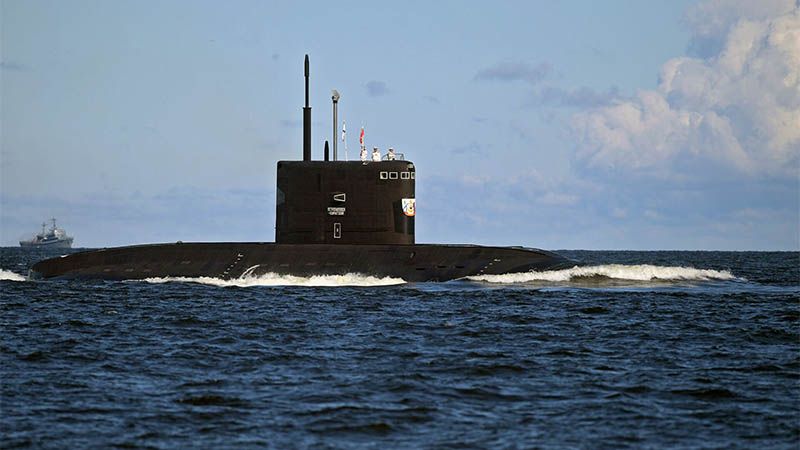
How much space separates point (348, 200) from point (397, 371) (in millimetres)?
19903

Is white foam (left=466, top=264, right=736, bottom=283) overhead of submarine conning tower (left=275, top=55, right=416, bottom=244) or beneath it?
beneath

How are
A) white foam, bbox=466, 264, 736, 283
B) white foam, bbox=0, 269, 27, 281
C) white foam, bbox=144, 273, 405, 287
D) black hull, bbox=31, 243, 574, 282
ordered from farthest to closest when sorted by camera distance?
white foam, bbox=0, 269, 27, 281 → white foam, bbox=466, 264, 736, 283 → black hull, bbox=31, 243, 574, 282 → white foam, bbox=144, 273, 405, 287

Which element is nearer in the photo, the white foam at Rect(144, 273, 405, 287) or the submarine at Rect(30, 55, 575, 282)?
the white foam at Rect(144, 273, 405, 287)

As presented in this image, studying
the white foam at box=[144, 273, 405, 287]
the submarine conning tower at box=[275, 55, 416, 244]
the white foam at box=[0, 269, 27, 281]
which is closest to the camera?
the white foam at box=[144, 273, 405, 287]

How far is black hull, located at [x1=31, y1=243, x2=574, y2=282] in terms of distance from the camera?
124 feet

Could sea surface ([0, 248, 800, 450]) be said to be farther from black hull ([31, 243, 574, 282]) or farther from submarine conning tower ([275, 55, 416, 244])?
submarine conning tower ([275, 55, 416, 244])

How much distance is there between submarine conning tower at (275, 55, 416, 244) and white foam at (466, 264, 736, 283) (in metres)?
3.52

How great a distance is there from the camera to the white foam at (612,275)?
39.2 m

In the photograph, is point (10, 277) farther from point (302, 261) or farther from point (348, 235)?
point (348, 235)

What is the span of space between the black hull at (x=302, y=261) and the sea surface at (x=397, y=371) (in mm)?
3309

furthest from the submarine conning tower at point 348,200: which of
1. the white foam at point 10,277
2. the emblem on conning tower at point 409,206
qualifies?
the white foam at point 10,277

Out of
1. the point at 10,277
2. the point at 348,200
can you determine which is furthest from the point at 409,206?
the point at 10,277

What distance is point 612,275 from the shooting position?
4241 centimetres

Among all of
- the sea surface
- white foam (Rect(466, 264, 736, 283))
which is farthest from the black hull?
the sea surface
